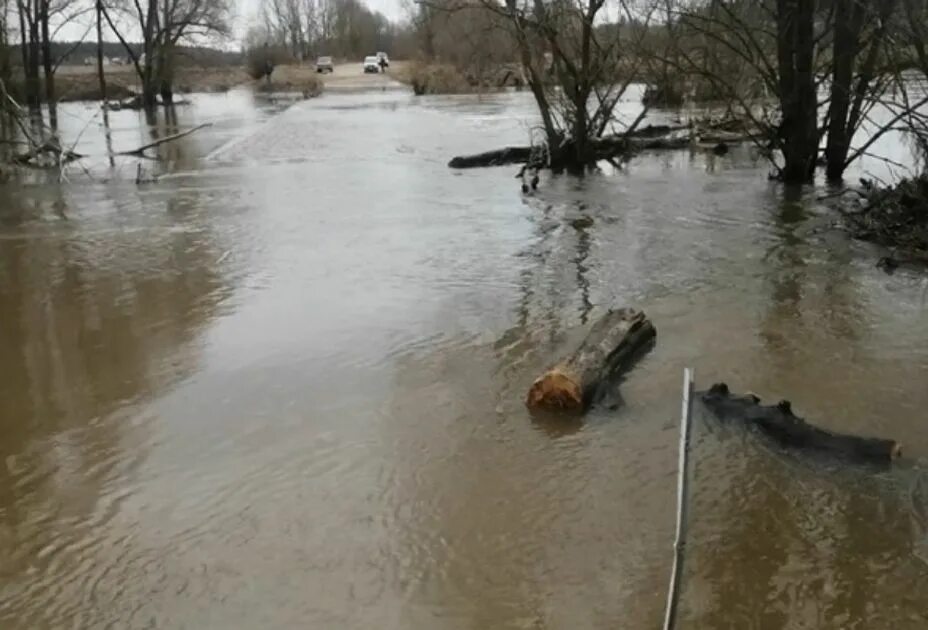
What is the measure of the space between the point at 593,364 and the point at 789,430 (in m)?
1.59

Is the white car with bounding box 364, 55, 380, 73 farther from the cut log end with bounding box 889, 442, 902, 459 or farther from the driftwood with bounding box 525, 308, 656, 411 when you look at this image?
the cut log end with bounding box 889, 442, 902, 459

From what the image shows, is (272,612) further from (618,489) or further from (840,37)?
(840,37)

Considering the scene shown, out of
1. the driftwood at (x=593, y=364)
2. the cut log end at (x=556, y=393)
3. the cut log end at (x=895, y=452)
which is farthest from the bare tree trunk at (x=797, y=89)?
the cut log end at (x=895, y=452)

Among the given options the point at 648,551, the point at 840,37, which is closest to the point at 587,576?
the point at 648,551

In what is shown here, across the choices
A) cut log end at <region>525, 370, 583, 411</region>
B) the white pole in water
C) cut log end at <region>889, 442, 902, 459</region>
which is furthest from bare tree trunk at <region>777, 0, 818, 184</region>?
the white pole in water

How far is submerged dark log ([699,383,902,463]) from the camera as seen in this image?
643 cm

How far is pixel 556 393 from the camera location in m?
7.34

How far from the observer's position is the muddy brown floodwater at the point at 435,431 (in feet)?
16.9

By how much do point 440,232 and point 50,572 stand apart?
9853 mm

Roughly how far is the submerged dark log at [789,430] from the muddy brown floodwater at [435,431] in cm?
16

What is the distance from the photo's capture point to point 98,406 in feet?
25.3

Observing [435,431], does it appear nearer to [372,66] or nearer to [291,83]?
[291,83]

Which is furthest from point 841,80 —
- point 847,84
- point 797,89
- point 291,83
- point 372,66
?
point 372,66

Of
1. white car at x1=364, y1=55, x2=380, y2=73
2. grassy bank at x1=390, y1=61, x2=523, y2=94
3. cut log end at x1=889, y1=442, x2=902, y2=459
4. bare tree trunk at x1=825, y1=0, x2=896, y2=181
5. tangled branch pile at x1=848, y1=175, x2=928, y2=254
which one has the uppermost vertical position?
white car at x1=364, y1=55, x2=380, y2=73
